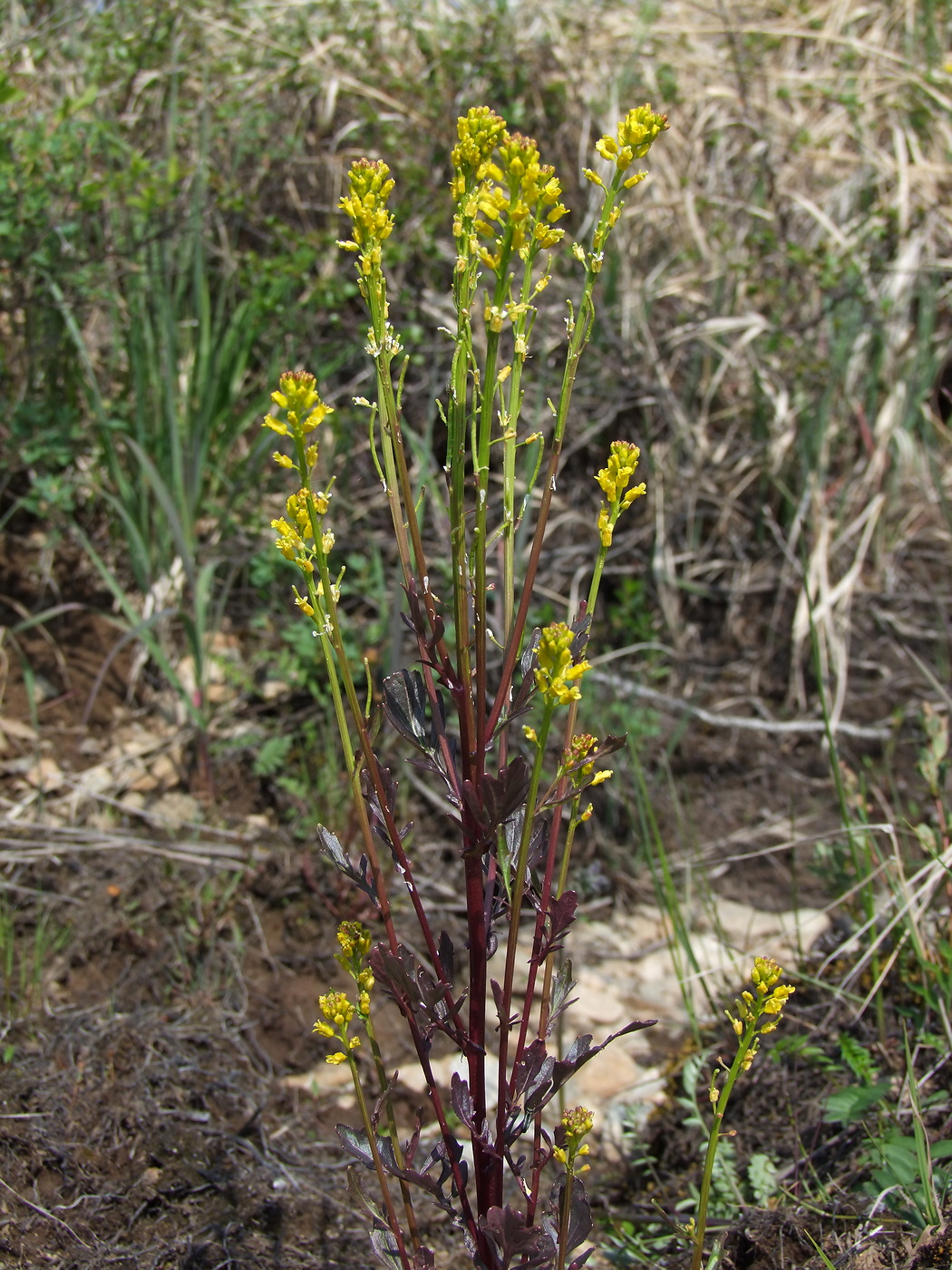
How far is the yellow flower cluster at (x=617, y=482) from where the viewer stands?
3.67ft

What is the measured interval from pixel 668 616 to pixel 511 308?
237 cm

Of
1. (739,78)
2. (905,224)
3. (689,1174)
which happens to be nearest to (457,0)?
(739,78)

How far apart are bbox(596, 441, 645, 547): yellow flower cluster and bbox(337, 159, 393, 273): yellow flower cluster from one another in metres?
0.33

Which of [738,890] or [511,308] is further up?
[511,308]

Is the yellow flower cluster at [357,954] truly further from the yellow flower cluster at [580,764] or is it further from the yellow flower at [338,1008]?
the yellow flower cluster at [580,764]

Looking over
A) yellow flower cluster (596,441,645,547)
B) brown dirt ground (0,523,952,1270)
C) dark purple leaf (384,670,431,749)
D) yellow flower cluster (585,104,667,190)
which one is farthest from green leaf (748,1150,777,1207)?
yellow flower cluster (585,104,667,190)

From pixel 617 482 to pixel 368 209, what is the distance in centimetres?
40

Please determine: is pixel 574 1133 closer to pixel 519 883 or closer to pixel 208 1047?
pixel 519 883

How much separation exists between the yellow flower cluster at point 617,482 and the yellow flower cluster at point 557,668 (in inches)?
6.7

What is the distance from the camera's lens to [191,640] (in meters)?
2.54

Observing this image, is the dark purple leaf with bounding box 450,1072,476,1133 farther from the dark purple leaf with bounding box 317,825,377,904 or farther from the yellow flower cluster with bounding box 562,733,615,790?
the yellow flower cluster with bounding box 562,733,615,790

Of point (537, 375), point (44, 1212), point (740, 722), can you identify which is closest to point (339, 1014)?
point (44, 1212)

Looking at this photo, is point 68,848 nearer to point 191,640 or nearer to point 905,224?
point 191,640

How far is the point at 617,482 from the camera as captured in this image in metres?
1.15
